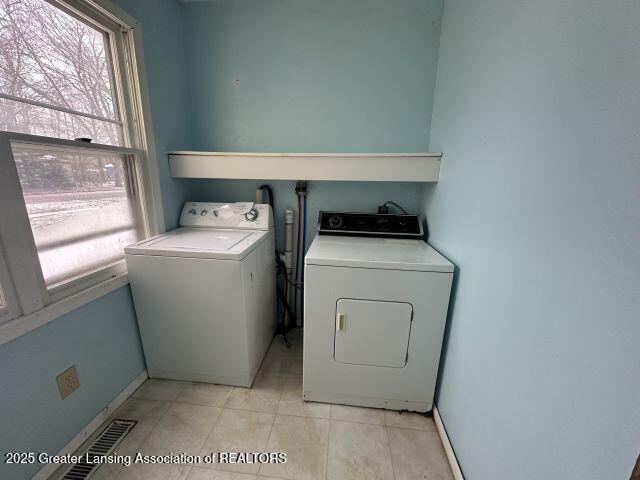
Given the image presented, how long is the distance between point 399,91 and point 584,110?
151cm

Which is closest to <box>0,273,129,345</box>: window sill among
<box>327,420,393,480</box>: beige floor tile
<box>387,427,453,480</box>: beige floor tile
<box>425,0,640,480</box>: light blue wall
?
<box>327,420,393,480</box>: beige floor tile

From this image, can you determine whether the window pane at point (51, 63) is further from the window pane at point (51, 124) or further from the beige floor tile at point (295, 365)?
the beige floor tile at point (295, 365)

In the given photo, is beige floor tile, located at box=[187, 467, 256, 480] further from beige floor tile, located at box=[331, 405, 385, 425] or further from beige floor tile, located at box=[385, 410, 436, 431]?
beige floor tile, located at box=[385, 410, 436, 431]

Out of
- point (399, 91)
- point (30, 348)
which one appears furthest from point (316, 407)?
point (399, 91)

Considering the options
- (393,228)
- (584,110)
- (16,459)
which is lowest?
(16,459)

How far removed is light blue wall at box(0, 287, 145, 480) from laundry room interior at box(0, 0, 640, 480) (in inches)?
0.4

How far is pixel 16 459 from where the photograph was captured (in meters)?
1.03

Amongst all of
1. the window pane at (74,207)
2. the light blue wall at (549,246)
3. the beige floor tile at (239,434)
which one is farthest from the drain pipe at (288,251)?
the light blue wall at (549,246)

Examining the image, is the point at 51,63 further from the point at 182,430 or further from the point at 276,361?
the point at 276,361

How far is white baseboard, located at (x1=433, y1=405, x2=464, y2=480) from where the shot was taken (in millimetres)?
1181

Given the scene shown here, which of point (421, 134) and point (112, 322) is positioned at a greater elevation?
point (421, 134)

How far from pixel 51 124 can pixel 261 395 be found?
6.07ft

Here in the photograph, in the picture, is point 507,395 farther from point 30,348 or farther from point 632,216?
point 30,348

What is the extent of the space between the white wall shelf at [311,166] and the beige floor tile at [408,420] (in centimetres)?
150
